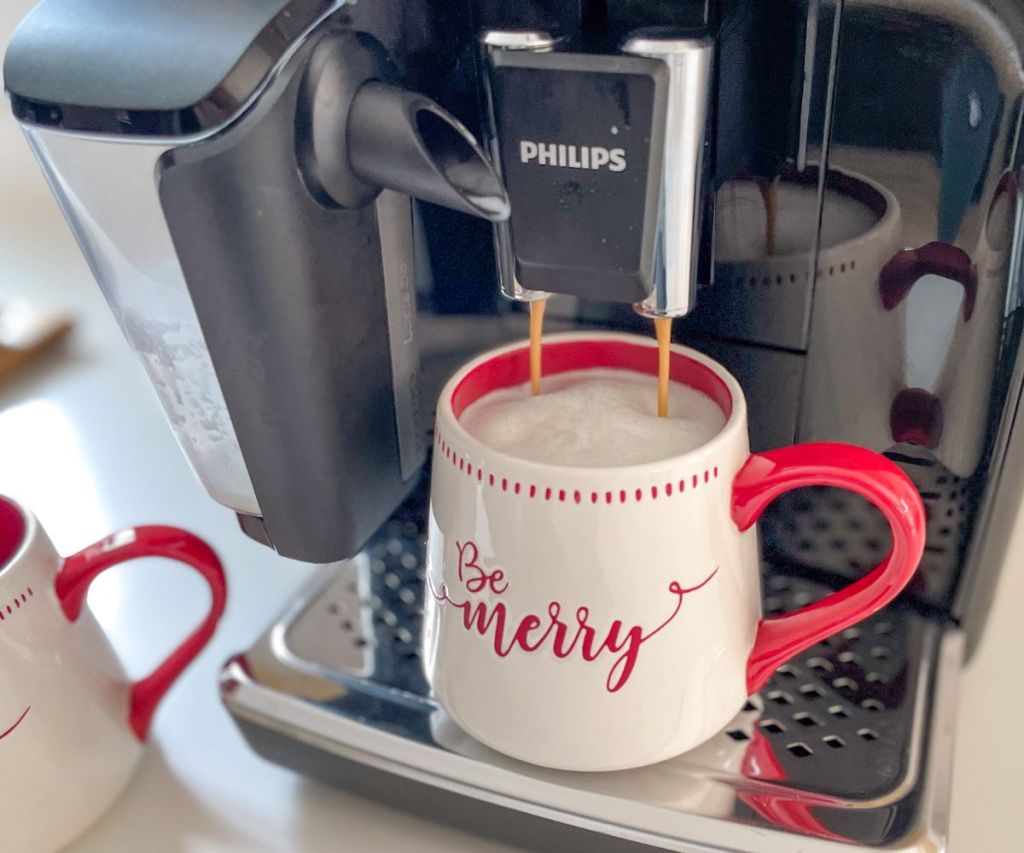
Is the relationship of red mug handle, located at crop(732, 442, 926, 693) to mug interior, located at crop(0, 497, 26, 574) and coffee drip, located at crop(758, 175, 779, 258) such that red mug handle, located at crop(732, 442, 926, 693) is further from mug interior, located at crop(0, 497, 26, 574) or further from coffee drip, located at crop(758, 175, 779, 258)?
mug interior, located at crop(0, 497, 26, 574)

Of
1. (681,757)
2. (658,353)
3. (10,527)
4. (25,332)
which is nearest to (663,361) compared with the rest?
(658,353)

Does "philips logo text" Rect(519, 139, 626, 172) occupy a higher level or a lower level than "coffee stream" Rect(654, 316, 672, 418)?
higher

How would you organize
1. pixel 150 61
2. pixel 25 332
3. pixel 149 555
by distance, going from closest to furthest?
pixel 150 61, pixel 149 555, pixel 25 332

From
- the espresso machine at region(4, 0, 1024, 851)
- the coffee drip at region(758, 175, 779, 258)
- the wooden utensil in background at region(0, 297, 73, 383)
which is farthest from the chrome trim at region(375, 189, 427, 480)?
the wooden utensil in background at region(0, 297, 73, 383)

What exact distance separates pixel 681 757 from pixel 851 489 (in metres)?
0.11

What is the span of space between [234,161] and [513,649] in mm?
155

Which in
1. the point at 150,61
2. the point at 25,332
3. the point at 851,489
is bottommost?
the point at 25,332

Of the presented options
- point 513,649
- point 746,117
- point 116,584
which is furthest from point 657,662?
point 116,584

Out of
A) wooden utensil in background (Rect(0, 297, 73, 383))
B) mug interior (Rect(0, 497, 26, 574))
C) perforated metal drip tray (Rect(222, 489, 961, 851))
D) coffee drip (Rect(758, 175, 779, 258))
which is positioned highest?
coffee drip (Rect(758, 175, 779, 258))

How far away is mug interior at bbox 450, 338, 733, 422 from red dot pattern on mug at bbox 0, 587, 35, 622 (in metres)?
0.15

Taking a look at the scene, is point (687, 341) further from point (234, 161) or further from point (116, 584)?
point (116, 584)

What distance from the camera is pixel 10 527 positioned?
383mm

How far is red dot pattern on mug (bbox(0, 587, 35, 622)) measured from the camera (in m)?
0.34

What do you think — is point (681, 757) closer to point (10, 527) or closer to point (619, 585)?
point (619, 585)
